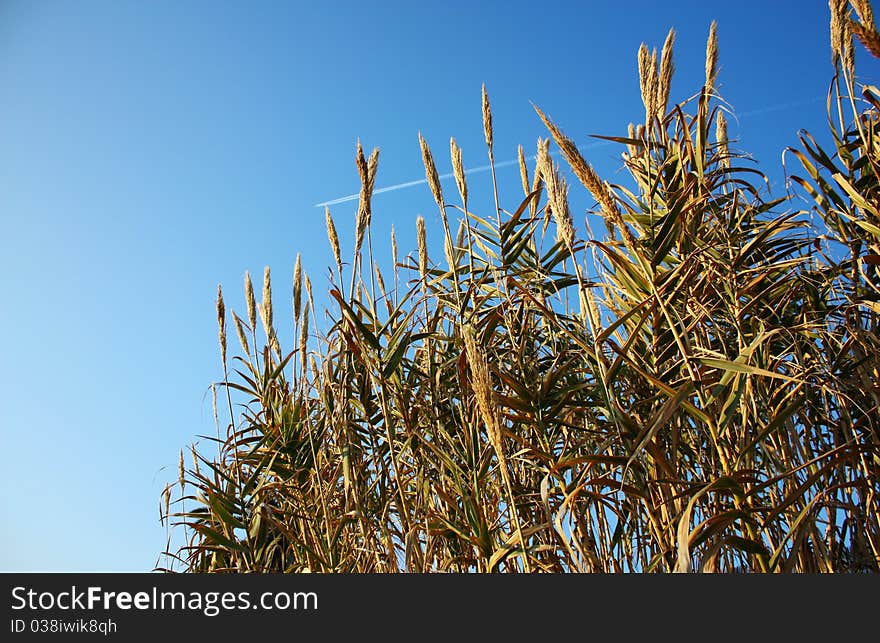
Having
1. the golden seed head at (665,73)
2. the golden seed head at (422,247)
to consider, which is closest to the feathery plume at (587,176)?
the golden seed head at (665,73)

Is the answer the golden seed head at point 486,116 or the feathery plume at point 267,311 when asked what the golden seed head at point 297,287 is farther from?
the golden seed head at point 486,116

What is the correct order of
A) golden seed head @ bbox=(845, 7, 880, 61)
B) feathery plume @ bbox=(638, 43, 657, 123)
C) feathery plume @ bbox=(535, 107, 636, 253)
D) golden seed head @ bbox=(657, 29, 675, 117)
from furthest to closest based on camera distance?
1. golden seed head @ bbox=(657, 29, 675, 117)
2. feathery plume @ bbox=(638, 43, 657, 123)
3. feathery plume @ bbox=(535, 107, 636, 253)
4. golden seed head @ bbox=(845, 7, 880, 61)

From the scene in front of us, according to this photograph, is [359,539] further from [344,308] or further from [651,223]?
[651,223]

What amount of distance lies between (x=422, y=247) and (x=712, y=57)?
43.0 inches

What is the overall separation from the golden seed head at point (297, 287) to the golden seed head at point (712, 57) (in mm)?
1545

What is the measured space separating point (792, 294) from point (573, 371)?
2.11ft

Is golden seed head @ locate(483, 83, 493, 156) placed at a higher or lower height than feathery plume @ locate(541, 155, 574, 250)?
higher

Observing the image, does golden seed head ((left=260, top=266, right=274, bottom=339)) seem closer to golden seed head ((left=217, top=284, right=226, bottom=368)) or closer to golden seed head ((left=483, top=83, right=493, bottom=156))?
golden seed head ((left=217, top=284, right=226, bottom=368))

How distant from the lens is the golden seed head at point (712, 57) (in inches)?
80.3

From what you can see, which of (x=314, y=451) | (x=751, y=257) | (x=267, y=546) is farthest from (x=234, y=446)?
(x=751, y=257)

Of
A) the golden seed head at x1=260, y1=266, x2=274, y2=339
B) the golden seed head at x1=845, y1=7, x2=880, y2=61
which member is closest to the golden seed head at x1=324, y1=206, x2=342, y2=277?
the golden seed head at x1=260, y1=266, x2=274, y2=339

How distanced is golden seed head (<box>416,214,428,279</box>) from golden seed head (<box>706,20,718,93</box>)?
0.98m

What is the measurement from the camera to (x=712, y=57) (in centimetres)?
209

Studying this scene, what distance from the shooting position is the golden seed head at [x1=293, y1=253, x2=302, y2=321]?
2.48 metres
